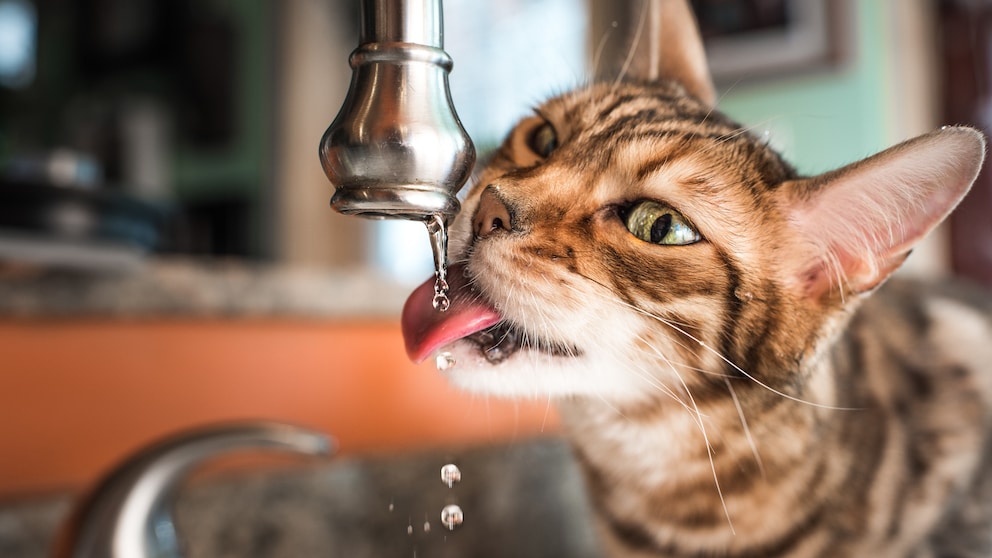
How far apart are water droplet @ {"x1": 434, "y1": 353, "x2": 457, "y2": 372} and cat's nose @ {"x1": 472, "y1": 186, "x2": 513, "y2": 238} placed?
83 millimetres

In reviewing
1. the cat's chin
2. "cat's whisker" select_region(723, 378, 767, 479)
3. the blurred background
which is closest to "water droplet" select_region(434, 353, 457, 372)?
the cat's chin

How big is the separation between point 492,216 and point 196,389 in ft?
1.50

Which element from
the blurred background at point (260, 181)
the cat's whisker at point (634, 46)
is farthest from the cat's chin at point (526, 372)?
the cat's whisker at point (634, 46)

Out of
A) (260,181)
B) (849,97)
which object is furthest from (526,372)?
(260,181)

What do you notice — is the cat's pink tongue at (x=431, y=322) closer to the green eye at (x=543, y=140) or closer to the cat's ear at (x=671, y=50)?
the green eye at (x=543, y=140)

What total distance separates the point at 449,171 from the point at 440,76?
1.8 inches

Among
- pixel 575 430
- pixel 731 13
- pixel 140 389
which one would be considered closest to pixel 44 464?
pixel 140 389

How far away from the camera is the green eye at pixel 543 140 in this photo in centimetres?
63

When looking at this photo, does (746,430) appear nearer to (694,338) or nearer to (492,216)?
(694,338)

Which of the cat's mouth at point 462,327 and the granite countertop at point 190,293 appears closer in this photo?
the cat's mouth at point 462,327

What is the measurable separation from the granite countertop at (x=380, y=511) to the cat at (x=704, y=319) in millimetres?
242

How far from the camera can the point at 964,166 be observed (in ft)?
1.24

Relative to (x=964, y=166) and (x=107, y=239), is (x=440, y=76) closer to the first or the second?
(x=964, y=166)

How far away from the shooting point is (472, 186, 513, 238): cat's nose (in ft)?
1.57
